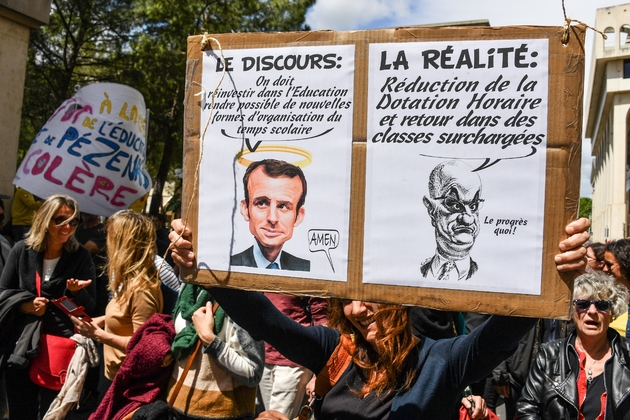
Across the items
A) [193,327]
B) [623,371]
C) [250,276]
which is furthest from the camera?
[193,327]

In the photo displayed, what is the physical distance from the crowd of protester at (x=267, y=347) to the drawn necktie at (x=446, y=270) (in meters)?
0.27

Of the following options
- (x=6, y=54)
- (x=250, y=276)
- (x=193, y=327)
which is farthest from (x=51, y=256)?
(x=6, y=54)

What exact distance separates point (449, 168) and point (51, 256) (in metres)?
3.61

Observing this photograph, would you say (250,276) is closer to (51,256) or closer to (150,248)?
(150,248)

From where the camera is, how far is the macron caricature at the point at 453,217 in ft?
6.22

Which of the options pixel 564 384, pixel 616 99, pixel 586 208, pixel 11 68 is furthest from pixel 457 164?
pixel 586 208

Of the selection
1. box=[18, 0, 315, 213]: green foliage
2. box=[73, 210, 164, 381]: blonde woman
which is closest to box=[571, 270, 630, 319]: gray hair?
box=[73, 210, 164, 381]: blonde woman

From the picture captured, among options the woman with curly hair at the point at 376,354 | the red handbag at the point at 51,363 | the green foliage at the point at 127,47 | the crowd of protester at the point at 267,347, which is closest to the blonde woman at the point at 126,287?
the crowd of protester at the point at 267,347

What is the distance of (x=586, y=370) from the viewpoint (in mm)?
3447

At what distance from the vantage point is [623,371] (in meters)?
3.30

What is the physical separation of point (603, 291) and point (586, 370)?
1.65ft

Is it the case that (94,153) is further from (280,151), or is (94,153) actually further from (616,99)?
(616,99)

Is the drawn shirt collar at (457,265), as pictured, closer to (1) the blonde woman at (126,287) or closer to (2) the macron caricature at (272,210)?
(2) the macron caricature at (272,210)

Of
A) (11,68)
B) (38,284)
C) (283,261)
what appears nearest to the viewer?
(283,261)
